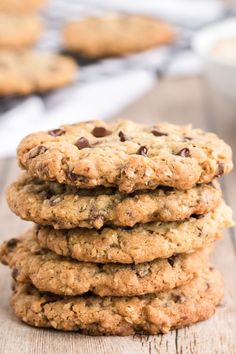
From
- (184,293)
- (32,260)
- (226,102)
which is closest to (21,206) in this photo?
(32,260)

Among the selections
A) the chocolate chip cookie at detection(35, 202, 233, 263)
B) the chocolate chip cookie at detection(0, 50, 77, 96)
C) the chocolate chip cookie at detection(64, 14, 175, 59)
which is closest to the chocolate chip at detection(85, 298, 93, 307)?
the chocolate chip cookie at detection(35, 202, 233, 263)

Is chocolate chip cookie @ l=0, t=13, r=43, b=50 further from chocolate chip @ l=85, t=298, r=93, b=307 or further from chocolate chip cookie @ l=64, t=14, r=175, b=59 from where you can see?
chocolate chip @ l=85, t=298, r=93, b=307

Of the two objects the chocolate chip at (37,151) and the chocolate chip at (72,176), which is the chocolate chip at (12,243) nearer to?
the chocolate chip at (37,151)

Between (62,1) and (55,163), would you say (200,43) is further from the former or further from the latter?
(55,163)

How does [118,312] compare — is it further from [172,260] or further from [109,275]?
[172,260]

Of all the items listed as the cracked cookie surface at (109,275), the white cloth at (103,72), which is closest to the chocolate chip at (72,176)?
the cracked cookie surface at (109,275)
